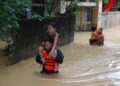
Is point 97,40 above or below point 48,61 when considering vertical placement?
below

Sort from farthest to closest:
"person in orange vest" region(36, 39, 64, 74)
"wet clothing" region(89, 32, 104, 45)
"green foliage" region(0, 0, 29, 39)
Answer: "wet clothing" region(89, 32, 104, 45)
"green foliage" region(0, 0, 29, 39)
"person in orange vest" region(36, 39, 64, 74)

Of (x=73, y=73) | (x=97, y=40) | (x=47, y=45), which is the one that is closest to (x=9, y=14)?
(x=47, y=45)

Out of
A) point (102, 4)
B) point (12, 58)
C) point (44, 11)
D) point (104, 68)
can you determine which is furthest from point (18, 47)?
point (102, 4)

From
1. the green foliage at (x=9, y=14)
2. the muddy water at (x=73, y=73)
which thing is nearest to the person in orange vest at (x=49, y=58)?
the muddy water at (x=73, y=73)

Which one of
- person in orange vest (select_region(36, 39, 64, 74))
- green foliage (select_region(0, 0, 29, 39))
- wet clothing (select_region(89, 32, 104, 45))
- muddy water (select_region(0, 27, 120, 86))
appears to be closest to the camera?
muddy water (select_region(0, 27, 120, 86))

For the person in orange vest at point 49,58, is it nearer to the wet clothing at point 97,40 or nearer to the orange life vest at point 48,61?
the orange life vest at point 48,61

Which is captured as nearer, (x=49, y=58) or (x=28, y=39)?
(x=49, y=58)

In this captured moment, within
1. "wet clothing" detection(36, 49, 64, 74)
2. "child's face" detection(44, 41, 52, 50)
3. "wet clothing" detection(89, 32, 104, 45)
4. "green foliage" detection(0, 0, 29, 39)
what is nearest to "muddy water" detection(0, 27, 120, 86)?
"wet clothing" detection(36, 49, 64, 74)

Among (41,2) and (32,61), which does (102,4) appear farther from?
(32,61)

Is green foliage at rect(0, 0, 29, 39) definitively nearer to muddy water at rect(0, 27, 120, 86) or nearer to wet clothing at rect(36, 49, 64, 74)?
muddy water at rect(0, 27, 120, 86)

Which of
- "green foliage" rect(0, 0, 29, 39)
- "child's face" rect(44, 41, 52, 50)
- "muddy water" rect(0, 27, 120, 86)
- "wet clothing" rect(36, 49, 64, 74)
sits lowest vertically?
"muddy water" rect(0, 27, 120, 86)

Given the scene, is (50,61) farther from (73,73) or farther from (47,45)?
(73,73)

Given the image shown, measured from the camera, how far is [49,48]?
7836 mm

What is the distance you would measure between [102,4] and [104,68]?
49.1 feet
